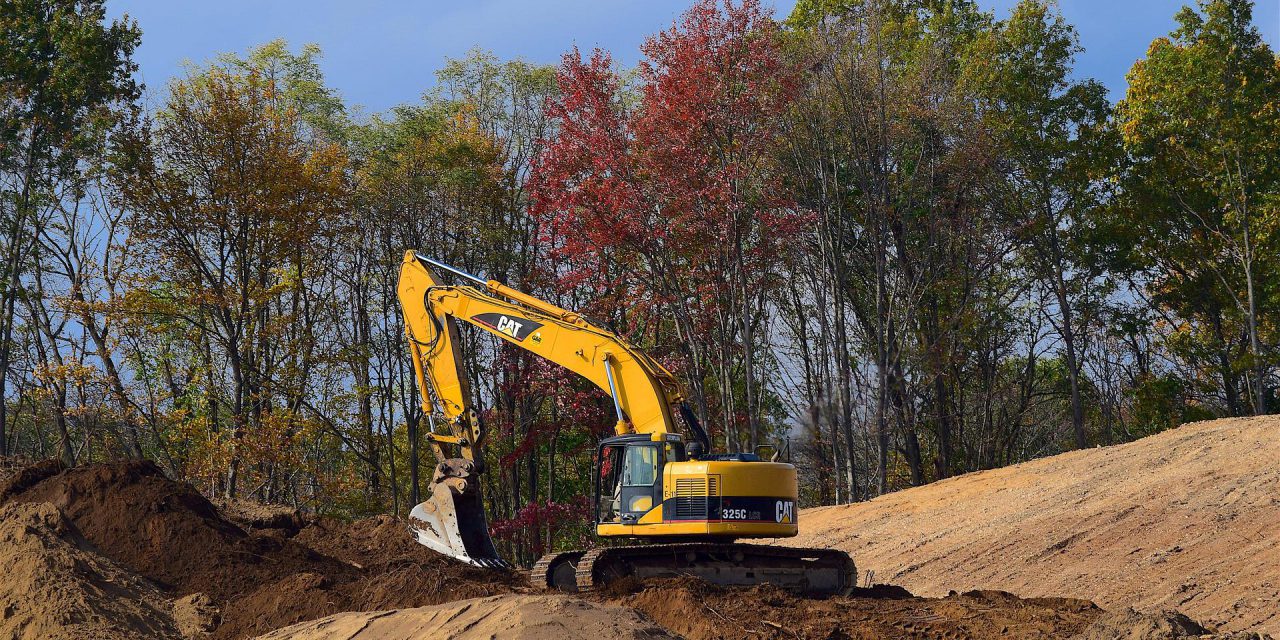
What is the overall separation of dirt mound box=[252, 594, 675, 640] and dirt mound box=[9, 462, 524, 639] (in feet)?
6.13

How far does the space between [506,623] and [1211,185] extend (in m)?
24.7

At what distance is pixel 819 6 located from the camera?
31.1 metres

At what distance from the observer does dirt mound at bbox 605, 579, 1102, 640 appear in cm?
999

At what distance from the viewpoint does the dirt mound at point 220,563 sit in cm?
1194

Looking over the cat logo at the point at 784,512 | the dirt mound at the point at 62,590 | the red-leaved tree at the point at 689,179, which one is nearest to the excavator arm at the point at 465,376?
the cat logo at the point at 784,512

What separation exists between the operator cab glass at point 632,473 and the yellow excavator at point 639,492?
0.5 inches

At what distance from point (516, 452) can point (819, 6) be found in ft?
47.6

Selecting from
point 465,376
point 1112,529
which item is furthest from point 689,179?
point 1112,529

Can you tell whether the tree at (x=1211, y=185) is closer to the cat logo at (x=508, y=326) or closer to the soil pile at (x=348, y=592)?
the cat logo at (x=508, y=326)

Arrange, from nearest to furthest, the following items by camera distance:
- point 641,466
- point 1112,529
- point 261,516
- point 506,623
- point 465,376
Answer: point 506,623, point 641,466, point 465,376, point 1112,529, point 261,516

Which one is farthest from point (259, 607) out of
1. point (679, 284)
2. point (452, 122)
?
point (452, 122)

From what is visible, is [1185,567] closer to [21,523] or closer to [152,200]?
[21,523]

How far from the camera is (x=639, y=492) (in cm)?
1273

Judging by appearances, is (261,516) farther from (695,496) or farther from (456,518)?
(695,496)
